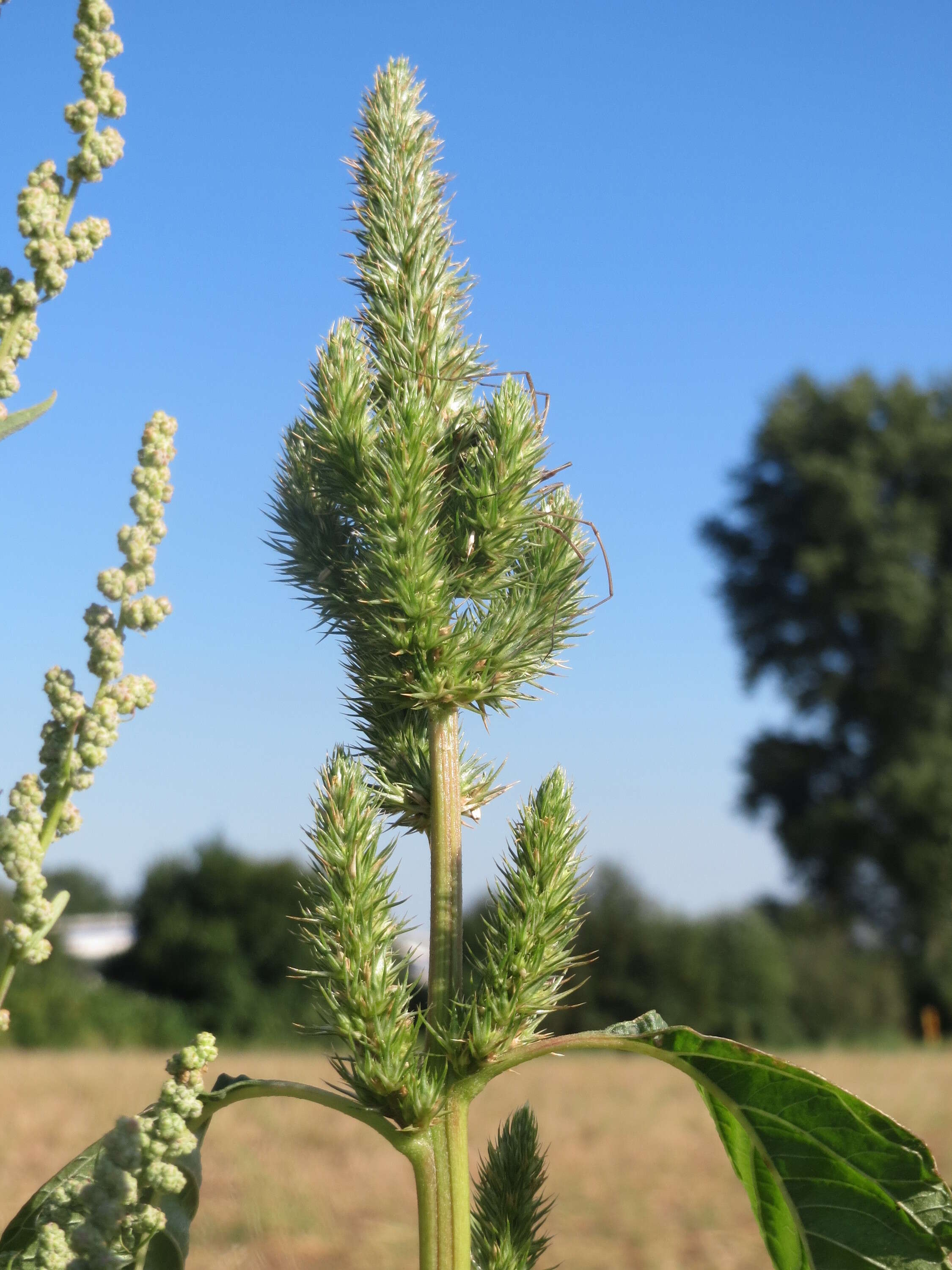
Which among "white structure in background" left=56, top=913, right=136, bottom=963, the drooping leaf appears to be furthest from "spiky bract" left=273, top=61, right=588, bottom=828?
"white structure in background" left=56, top=913, right=136, bottom=963

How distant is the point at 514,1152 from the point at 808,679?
3314 cm

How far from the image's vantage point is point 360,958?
1249mm

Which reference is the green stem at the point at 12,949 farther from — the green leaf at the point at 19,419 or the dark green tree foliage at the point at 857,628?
the dark green tree foliage at the point at 857,628

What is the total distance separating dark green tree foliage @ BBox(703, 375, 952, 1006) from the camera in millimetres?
30000

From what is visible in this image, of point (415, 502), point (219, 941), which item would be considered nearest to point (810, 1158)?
point (415, 502)

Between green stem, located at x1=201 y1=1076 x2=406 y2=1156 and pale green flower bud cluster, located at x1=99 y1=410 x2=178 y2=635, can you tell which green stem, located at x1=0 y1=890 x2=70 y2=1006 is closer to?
pale green flower bud cluster, located at x1=99 y1=410 x2=178 y2=635

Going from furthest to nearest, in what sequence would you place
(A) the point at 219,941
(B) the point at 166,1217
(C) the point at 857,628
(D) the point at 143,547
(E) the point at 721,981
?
(C) the point at 857,628 < (E) the point at 721,981 < (A) the point at 219,941 < (B) the point at 166,1217 < (D) the point at 143,547

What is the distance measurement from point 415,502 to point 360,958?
1.81 feet

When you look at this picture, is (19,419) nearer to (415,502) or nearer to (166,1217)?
(415,502)

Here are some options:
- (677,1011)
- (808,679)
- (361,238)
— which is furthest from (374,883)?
(808,679)

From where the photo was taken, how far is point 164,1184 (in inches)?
41.1

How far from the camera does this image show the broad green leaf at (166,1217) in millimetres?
1263

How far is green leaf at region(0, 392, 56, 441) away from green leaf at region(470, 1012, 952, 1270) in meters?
0.89

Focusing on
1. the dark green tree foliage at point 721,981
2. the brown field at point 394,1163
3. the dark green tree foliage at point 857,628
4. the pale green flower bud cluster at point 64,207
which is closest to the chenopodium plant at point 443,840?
the pale green flower bud cluster at point 64,207
